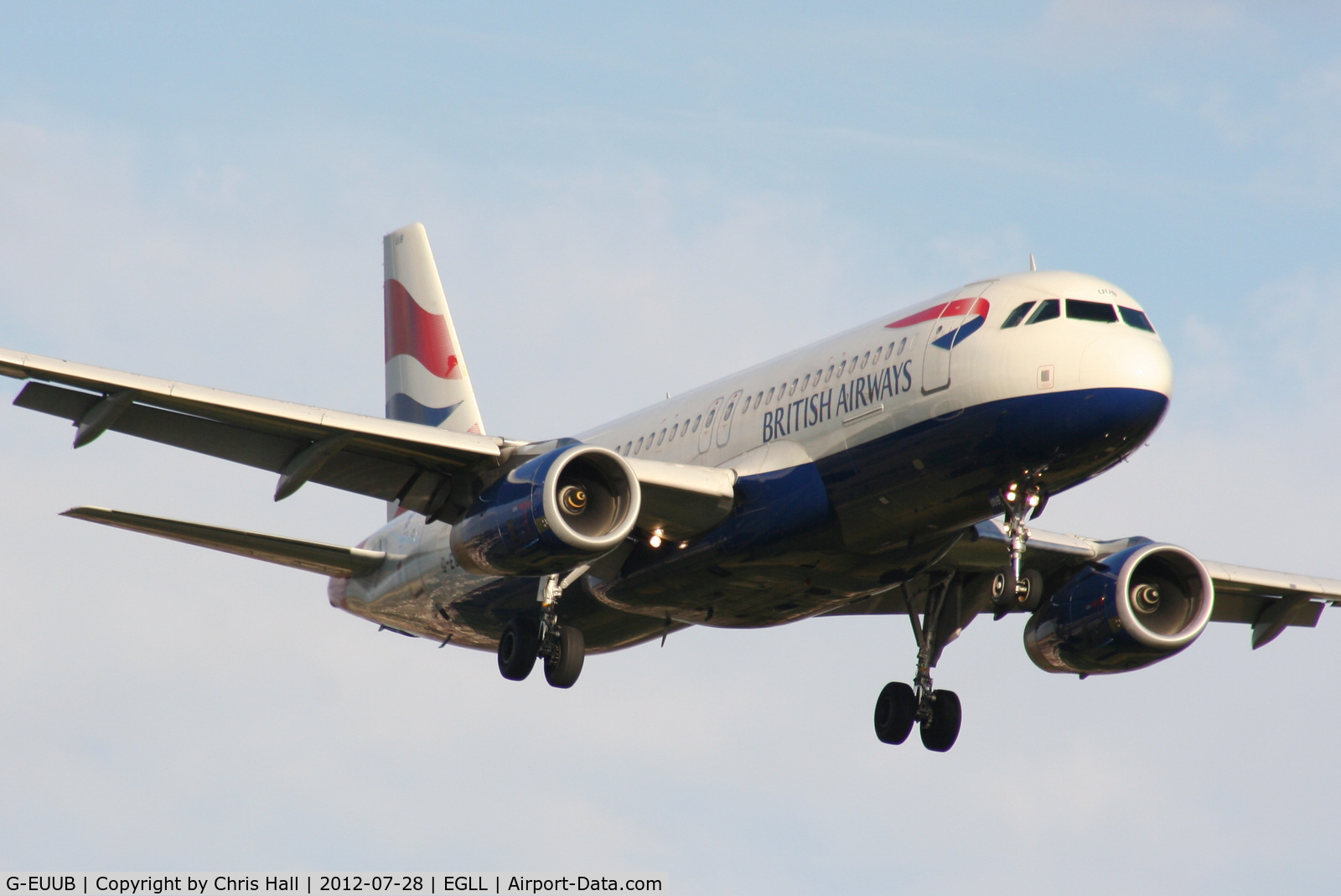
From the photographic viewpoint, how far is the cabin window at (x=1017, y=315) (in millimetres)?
24594

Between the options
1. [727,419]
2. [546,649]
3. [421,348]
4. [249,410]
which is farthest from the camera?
[421,348]

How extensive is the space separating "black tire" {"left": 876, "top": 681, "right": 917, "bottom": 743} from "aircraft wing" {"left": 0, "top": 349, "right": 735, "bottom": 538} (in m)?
6.20

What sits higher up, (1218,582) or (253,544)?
(253,544)

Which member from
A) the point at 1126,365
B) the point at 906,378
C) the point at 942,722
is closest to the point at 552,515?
the point at 906,378

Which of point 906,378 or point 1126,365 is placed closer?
point 1126,365

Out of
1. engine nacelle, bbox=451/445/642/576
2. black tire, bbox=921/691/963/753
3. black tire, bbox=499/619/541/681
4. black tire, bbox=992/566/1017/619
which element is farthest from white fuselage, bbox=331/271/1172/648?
black tire, bbox=921/691/963/753

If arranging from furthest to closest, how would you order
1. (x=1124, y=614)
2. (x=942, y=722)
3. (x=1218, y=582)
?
(x=1218, y=582)
(x=942, y=722)
(x=1124, y=614)

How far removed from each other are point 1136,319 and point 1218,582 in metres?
9.25

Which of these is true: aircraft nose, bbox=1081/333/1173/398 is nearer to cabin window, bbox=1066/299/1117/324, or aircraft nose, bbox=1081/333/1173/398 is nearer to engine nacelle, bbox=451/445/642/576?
cabin window, bbox=1066/299/1117/324

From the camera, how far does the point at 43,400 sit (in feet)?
85.0

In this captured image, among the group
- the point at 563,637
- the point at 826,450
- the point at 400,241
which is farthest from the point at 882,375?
the point at 400,241

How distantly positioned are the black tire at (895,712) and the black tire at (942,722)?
11.5 inches

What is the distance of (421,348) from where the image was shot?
1506 inches

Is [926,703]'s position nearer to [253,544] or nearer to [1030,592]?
[1030,592]
